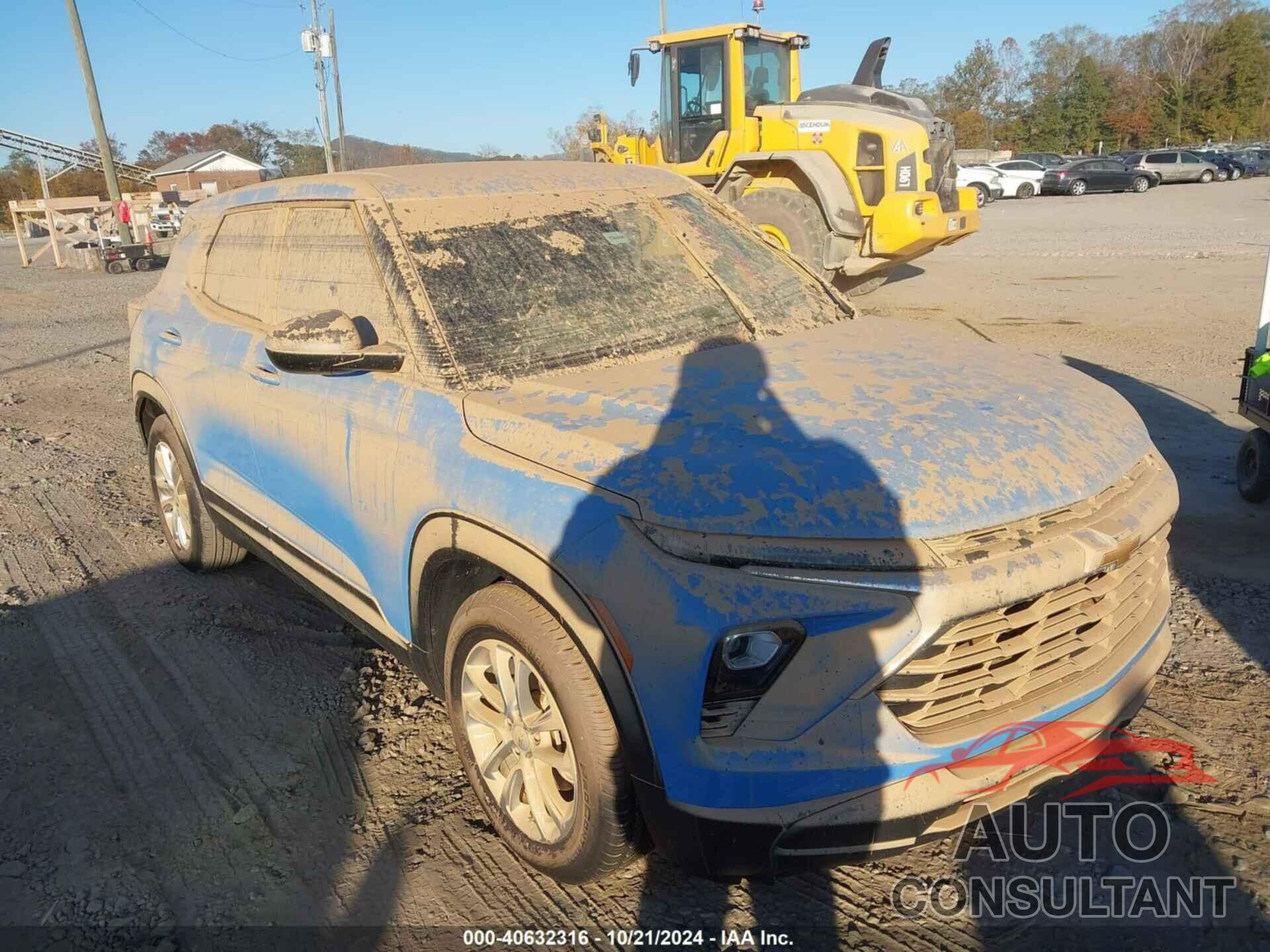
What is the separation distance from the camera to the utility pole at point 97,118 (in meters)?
23.7

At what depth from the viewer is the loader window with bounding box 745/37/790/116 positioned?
11.7 m

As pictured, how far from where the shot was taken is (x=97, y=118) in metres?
24.1

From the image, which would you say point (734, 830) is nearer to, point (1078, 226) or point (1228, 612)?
point (1228, 612)

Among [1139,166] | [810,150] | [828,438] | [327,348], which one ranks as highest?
[1139,166]

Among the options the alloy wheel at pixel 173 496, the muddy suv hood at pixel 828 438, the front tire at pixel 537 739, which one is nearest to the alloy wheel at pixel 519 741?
the front tire at pixel 537 739

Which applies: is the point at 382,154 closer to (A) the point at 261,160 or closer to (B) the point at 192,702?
(A) the point at 261,160

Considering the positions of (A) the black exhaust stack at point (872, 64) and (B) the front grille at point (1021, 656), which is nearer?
Answer: (B) the front grille at point (1021, 656)

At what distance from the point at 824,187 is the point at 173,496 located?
802 centimetres

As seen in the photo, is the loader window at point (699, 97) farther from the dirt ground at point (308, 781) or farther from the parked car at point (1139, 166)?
the parked car at point (1139, 166)

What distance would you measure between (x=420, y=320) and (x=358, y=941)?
1.83m

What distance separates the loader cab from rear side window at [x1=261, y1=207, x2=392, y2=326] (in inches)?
341

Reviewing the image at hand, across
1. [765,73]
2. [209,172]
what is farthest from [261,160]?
[765,73]

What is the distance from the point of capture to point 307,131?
58688 millimetres

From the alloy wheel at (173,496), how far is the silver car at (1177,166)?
3968cm
